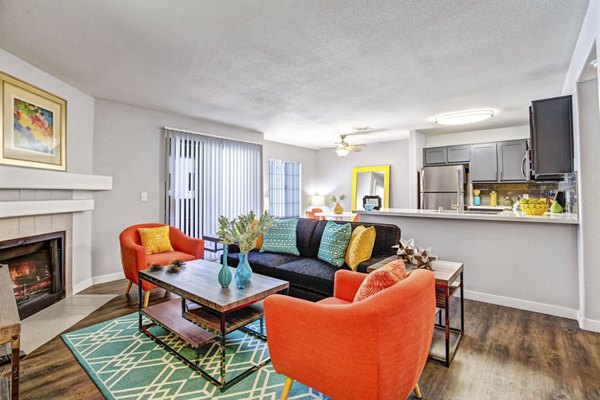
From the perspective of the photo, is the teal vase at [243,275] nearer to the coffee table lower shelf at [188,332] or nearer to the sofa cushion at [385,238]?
the coffee table lower shelf at [188,332]

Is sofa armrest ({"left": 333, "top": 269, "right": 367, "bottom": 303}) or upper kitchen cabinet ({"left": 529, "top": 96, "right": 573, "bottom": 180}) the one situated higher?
upper kitchen cabinet ({"left": 529, "top": 96, "right": 573, "bottom": 180})

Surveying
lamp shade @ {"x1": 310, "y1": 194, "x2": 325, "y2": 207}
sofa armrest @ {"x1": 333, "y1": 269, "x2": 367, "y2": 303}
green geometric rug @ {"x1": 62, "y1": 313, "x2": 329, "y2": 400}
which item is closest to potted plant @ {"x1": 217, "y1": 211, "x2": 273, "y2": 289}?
green geometric rug @ {"x1": 62, "y1": 313, "x2": 329, "y2": 400}

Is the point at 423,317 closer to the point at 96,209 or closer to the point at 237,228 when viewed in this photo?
the point at 237,228

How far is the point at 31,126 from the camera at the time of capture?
2918mm

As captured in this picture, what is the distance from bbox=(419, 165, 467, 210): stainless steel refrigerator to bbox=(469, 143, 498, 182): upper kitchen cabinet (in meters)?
0.19

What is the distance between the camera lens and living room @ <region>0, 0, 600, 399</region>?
6.03 feet

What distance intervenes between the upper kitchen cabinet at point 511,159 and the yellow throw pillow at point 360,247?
3.92 m

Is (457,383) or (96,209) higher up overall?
(96,209)

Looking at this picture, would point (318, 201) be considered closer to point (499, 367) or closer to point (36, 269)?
point (36, 269)

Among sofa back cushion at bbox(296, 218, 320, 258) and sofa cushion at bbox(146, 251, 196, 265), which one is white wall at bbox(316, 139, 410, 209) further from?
sofa cushion at bbox(146, 251, 196, 265)

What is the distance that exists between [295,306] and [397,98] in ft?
10.9

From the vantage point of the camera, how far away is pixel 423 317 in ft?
4.63

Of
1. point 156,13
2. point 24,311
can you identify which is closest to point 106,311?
point 24,311

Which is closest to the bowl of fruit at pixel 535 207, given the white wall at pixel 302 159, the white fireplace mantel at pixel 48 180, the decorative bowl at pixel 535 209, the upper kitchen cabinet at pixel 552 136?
the decorative bowl at pixel 535 209
